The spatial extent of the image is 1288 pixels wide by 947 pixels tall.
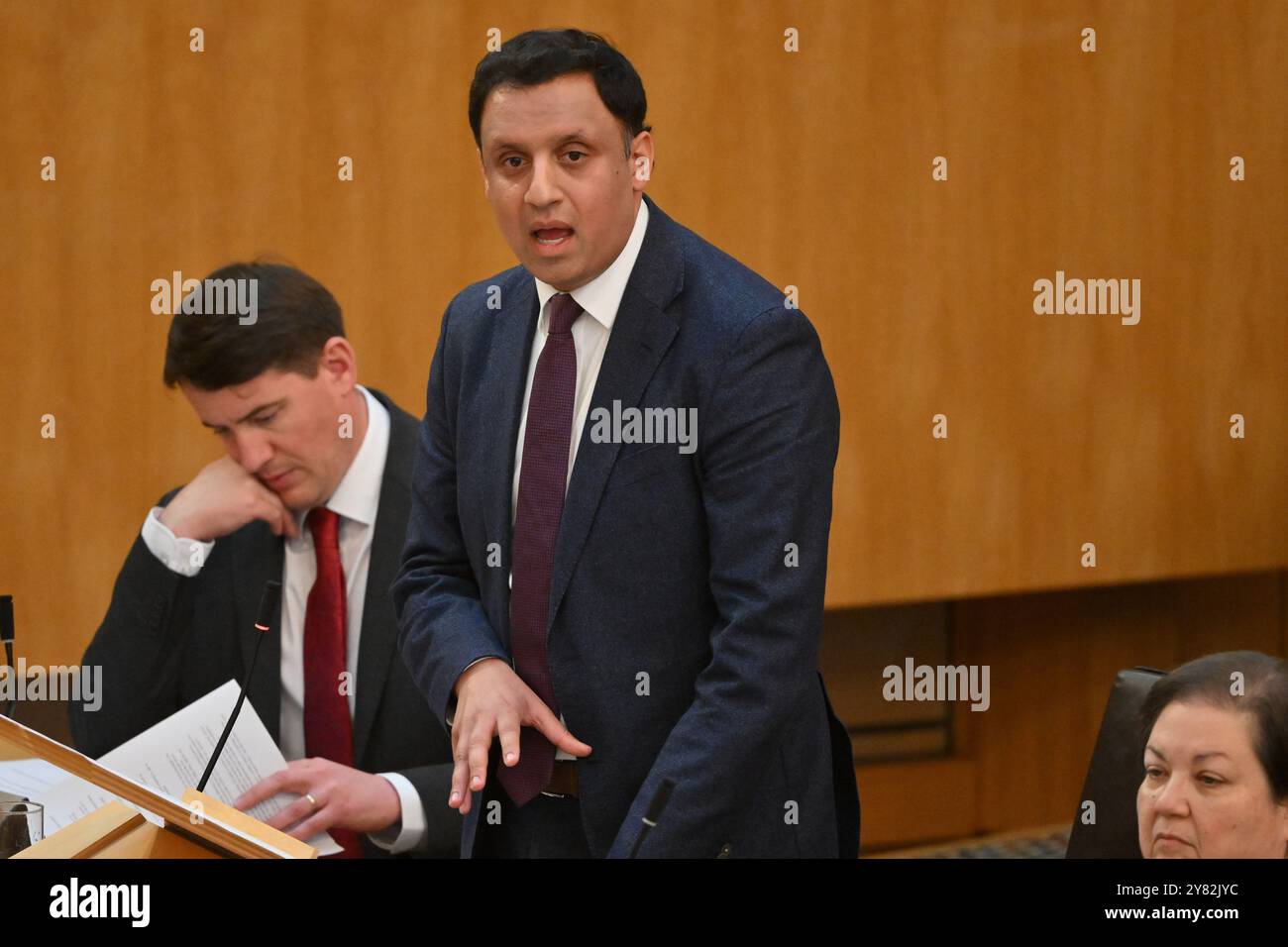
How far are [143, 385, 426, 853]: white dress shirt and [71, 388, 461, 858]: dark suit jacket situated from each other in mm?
20

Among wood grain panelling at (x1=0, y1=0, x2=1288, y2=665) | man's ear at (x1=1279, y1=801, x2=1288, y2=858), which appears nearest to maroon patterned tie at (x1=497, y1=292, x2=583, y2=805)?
man's ear at (x1=1279, y1=801, x2=1288, y2=858)

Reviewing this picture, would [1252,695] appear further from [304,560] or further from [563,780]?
[304,560]

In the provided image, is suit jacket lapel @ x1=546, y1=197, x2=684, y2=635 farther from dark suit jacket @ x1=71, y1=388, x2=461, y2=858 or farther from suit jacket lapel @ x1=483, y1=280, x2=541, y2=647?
dark suit jacket @ x1=71, y1=388, x2=461, y2=858

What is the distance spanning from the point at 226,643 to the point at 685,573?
1.05m

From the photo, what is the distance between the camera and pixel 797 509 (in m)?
1.54

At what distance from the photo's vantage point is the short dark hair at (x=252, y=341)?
7.50ft

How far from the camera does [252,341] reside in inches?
90.7

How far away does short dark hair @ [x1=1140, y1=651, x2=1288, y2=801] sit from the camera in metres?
1.73

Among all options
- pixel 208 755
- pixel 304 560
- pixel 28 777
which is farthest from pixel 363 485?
pixel 28 777

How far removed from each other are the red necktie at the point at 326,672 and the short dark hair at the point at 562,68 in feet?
3.02

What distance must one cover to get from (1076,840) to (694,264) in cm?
98

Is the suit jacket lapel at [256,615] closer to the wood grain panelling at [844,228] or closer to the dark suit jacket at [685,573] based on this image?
the dark suit jacket at [685,573]

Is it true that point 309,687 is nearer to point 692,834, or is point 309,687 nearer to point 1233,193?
point 692,834
